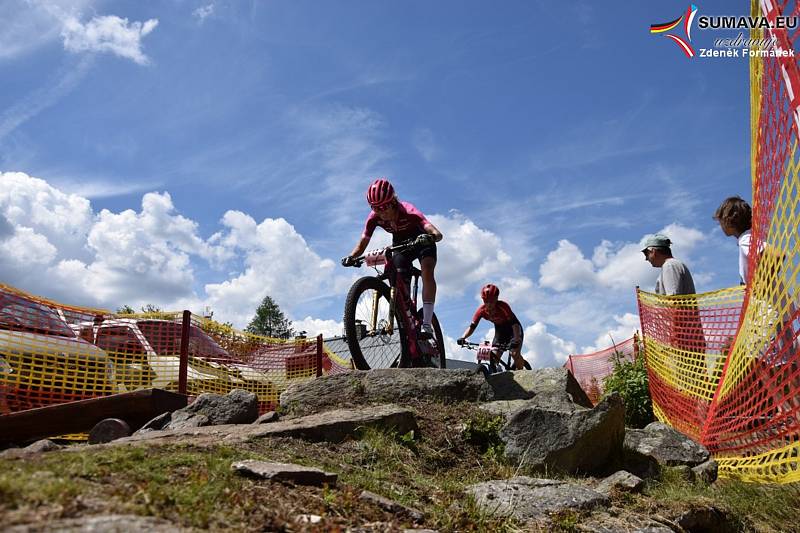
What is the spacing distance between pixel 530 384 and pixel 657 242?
2129 mm

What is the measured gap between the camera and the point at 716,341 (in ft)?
18.1

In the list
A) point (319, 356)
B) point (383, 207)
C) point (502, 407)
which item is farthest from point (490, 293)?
point (502, 407)

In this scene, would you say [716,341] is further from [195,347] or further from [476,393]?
[195,347]

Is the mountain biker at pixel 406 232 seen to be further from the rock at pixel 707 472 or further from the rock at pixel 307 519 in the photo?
the rock at pixel 307 519

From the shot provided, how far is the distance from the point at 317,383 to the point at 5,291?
3445 millimetres

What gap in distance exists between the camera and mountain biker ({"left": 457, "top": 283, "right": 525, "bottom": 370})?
33.1 feet

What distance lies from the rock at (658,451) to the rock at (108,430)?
4.43 metres

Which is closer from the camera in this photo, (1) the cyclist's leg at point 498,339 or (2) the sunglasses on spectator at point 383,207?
(2) the sunglasses on spectator at point 383,207

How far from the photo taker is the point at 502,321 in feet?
33.7

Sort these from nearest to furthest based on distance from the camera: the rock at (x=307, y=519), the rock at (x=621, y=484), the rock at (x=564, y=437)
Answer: the rock at (x=307, y=519) → the rock at (x=621, y=484) → the rock at (x=564, y=437)

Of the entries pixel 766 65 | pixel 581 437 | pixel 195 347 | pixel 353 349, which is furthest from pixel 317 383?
pixel 766 65

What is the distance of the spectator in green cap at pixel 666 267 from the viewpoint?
21.3 feet

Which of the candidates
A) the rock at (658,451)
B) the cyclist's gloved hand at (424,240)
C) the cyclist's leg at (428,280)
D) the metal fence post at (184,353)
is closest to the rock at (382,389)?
the cyclist's leg at (428,280)

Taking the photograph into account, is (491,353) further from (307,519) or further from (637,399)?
(307,519)
